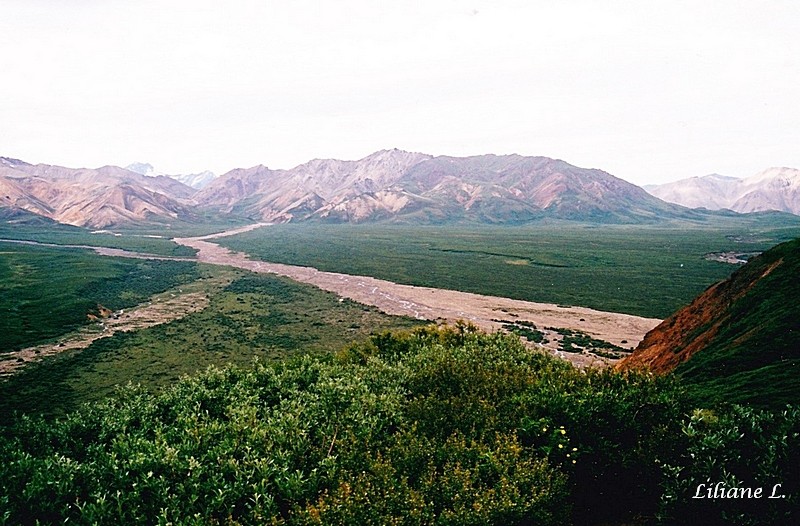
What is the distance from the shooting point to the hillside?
59.5 feet

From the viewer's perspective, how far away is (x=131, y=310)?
6812 centimetres

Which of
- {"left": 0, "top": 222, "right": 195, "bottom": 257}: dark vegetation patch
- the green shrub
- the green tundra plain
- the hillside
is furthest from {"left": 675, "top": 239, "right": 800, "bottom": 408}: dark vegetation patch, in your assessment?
{"left": 0, "top": 222, "right": 195, "bottom": 257}: dark vegetation patch

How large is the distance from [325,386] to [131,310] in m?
59.2

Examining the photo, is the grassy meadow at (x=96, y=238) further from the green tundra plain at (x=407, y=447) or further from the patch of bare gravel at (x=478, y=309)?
the green tundra plain at (x=407, y=447)

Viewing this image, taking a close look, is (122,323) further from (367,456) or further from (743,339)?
(743,339)

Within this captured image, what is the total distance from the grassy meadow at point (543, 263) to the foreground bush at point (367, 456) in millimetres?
56964

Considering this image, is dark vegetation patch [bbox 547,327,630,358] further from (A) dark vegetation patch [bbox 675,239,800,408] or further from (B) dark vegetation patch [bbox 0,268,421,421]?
(B) dark vegetation patch [bbox 0,268,421,421]

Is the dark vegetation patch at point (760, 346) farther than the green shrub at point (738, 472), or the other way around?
the dark vegetation patch at point (760, 346)

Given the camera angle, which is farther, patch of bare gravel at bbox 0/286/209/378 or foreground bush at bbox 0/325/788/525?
patch of bare gravel at bbox 0/286/209/378

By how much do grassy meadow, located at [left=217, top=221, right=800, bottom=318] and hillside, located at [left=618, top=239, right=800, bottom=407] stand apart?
30539 millimetres

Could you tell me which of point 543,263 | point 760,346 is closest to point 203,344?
point 760,346

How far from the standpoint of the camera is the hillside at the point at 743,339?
18.1m

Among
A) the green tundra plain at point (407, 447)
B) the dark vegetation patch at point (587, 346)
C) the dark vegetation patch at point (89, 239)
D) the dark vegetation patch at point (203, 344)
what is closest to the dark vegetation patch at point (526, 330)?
the dark vegetation patch at point (587, 346)

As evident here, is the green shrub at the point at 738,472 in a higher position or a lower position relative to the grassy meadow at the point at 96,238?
lower
